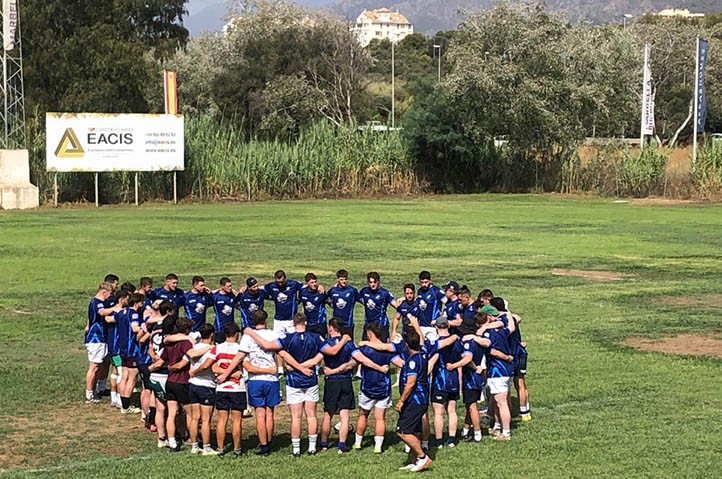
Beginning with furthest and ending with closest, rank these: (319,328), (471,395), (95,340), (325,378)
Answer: (319,328) → (95,340) → (471,395) → (325,378)

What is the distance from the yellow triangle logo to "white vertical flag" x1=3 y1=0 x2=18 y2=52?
4591 millimetres

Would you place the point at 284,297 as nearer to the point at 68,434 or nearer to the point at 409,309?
the point at 409,309

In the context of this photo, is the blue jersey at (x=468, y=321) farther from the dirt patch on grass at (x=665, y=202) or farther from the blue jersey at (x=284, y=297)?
the dirt patch on grass at (x=665, y=202)

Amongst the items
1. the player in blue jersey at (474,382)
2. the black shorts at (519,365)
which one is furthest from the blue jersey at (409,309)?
the player in blue jersey at (474,382)

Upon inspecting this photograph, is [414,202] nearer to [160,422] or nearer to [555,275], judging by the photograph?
[555,275]

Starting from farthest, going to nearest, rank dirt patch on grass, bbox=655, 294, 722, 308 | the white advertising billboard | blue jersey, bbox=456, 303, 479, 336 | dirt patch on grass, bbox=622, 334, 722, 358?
1. the white advertising billboard
2. dirt patch on grass, bbox=655, 294, 722, 308
3. dirt patch on grass, bbox=622, 334, 722, 358
4. blue jersey, bbox=456, 303, 479, 336

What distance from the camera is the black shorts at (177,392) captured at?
1052 centimetres

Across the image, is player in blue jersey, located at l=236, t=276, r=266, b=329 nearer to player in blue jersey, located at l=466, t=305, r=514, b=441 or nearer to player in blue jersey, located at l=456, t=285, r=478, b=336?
player in blue jersey, located at l=456, t=285, r=478, b=336

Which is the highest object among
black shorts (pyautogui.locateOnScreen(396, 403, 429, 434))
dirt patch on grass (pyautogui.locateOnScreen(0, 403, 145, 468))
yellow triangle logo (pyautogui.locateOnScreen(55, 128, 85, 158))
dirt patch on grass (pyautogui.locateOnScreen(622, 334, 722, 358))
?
yellow triangle logo (pyautogui.locateOnScreen(55, 128, 85, 158))

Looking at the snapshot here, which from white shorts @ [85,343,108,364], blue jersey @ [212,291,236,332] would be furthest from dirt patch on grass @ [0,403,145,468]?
blue jersey @ [212,291,236,332]

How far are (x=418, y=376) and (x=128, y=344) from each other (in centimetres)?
408

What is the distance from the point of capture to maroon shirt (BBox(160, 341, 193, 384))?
10.5 metres

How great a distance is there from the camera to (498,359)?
10898 millimetres

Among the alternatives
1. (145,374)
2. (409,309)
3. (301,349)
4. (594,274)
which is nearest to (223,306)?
(145,374)
